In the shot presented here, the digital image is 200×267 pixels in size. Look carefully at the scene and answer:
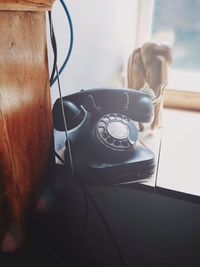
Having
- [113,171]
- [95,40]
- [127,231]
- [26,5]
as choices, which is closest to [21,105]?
[26,5]

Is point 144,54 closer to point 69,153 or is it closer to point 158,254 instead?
point 69,153

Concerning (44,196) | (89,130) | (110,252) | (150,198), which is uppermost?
(89,130)

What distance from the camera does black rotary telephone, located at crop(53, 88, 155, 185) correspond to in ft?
2.04

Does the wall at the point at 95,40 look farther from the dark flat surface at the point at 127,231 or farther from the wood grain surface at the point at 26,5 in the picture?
the dark flat surface at the point at 127,231

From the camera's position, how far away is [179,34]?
1186 mm

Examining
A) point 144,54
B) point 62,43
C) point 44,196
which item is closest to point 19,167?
point 44,196

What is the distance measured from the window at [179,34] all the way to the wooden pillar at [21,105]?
0.78 metres

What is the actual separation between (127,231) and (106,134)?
417 millimetres

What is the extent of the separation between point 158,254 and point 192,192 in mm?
409

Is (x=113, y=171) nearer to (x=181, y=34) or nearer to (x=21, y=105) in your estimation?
(x=21, y=105)

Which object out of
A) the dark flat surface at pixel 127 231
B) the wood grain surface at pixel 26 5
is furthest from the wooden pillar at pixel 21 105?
the dark flat surface at pixel 127 231

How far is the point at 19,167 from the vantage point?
49 cm

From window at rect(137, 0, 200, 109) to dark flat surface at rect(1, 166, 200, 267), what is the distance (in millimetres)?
549

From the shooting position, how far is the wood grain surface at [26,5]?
0.37m
